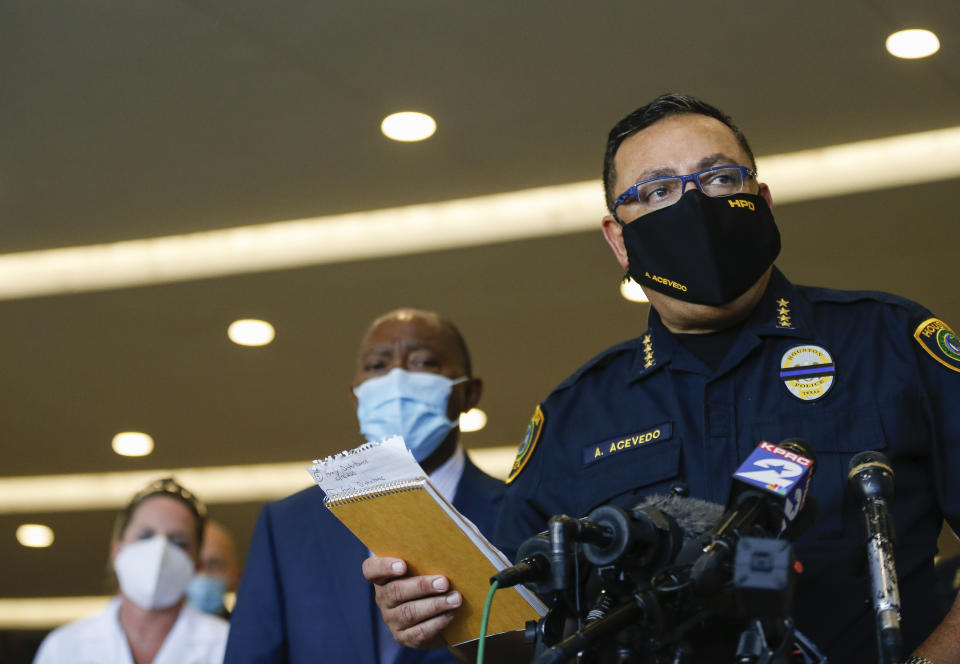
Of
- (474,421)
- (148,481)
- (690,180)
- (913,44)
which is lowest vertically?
(690,180)

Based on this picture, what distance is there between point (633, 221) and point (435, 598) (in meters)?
0.63

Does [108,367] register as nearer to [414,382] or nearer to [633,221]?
[414,382]

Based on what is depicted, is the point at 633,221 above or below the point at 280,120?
below

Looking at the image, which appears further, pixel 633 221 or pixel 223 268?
pixel 223 268

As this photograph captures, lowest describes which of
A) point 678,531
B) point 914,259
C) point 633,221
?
point 678,531

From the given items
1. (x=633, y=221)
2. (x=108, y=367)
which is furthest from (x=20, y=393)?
(x=633, y=221)

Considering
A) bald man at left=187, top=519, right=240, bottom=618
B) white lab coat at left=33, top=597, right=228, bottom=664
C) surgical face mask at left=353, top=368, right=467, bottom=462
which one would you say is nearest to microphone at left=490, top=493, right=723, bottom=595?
surgical face mask at left=353, top=368, right=467, bottom=462

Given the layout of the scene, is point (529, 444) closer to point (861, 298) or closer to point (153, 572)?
point (861, 298)

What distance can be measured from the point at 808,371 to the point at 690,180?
0.33 metres

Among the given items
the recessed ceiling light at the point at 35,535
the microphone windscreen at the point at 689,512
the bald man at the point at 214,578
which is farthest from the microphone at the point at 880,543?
the recessed ceiling light at the point at 35,535

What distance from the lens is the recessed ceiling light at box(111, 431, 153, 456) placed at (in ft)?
25.1

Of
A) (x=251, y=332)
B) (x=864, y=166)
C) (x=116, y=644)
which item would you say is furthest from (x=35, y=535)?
(x=864, y=166)

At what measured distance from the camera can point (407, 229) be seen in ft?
16.6

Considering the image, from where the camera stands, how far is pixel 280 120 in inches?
165
